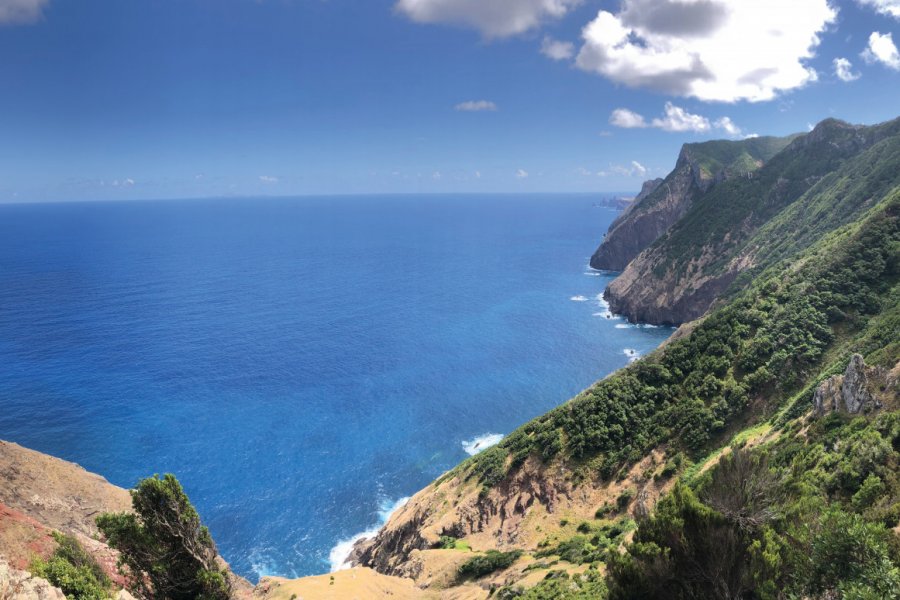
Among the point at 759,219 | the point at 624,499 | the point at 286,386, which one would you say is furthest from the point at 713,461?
the point at 759,219

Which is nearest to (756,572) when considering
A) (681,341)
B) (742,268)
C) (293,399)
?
(681,341)

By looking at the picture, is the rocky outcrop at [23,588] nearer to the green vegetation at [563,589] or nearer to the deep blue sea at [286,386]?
the green vegetation at [563,589]

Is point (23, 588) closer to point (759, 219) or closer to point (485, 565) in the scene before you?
point (485, 565)

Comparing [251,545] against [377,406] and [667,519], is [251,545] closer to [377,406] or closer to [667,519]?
[377,406]

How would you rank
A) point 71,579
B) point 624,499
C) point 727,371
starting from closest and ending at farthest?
1. point 71,579
2. point 624,499
3. point 727,371

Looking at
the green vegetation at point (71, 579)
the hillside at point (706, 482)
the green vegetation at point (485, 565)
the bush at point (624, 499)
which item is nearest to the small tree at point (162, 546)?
the green vegetation at point (71, 579)
